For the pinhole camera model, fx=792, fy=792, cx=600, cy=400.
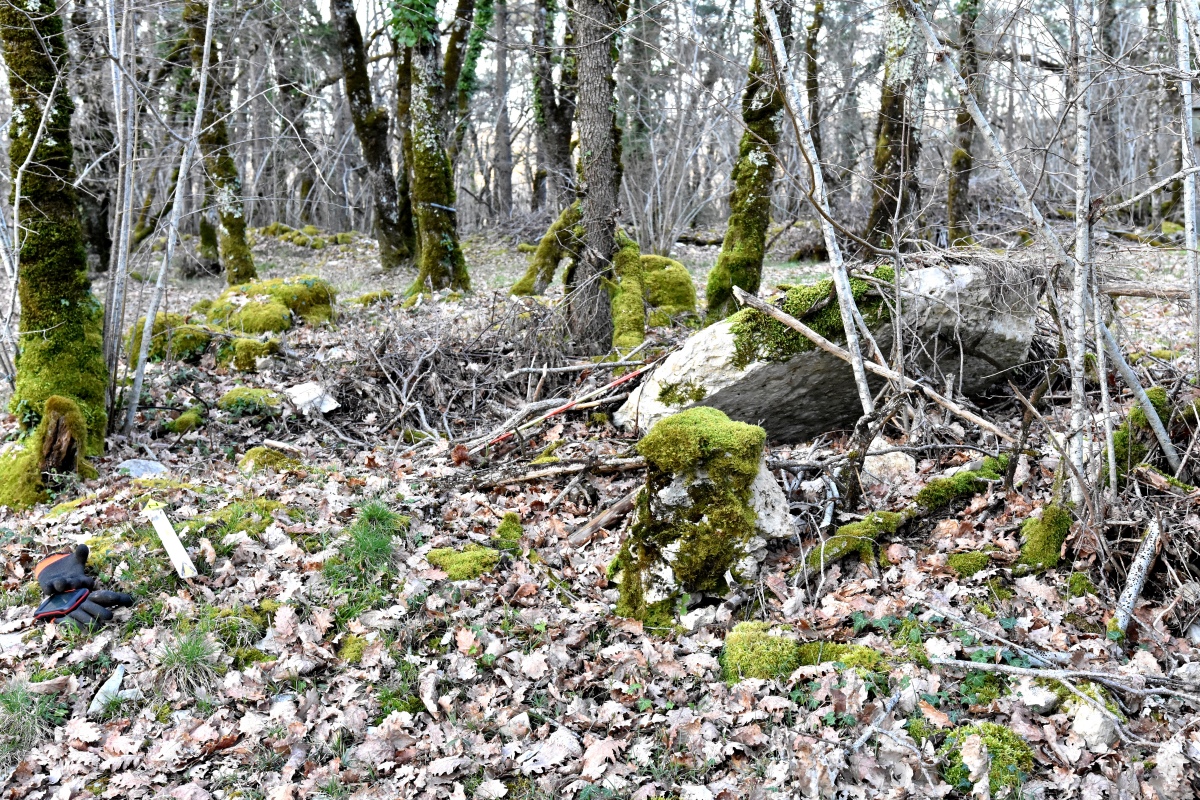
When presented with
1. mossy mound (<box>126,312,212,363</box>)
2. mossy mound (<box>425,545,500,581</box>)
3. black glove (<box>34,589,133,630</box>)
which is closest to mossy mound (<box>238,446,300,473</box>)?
black glove (<box>34,589,133,630</box>)

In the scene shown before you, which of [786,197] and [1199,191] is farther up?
→ [786,197]

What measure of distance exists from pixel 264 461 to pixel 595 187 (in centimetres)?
438

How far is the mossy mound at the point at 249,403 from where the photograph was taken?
8.00 meters

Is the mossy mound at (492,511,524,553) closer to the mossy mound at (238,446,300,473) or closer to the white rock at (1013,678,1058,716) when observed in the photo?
the mossy mound at (238,446,300,473)

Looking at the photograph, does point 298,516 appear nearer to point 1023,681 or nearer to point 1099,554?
point 1023,681

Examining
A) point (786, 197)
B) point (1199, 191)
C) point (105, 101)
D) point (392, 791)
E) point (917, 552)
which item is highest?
point (105, 101)

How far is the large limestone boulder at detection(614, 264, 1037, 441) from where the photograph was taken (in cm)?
601

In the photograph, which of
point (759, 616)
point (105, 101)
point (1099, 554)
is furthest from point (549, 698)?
point (105, 101)

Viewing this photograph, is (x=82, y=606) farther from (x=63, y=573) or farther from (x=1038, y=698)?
(x=1038, y=698)

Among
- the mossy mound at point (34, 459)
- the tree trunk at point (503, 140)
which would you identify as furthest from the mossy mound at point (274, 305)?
the tree trunk at point (503, 140)

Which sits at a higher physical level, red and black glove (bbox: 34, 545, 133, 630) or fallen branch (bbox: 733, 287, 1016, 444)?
fallen branch (bbox: 733, 287, 1016, 444)

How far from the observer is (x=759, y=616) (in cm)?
429

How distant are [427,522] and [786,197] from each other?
60.9ft

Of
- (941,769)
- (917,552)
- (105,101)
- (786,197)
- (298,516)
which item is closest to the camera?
(941,769)
